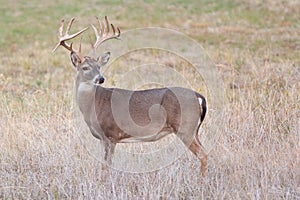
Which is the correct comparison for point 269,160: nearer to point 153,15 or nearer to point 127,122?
point 127,122

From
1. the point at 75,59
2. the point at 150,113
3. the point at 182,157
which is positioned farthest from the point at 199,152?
the point at 75,59

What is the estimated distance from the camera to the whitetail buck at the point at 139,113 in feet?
18.5

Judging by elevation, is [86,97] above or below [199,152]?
above

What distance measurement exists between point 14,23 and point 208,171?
55.6ft

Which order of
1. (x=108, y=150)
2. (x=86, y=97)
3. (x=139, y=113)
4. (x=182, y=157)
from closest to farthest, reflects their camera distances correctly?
1. (x=108, y=150)
2. (x=139, y=113)
3. (x=86, y=97)
4. (x=182, y=157)

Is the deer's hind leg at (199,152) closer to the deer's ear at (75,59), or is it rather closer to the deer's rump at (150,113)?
the deer's rump at (150,113)

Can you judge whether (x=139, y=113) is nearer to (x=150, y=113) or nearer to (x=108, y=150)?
(x=150, y=113)

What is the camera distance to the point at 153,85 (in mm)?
10281

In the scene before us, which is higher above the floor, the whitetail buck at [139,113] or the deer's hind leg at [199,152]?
the whitetail buck at [139,113]

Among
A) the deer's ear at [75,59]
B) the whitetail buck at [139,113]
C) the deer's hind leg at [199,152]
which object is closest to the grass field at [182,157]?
the deer's hind leg at [199,152]

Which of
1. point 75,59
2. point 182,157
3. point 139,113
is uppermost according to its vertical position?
point 75,59

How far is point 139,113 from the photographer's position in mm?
5770

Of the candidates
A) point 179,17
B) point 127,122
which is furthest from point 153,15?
point 127,122

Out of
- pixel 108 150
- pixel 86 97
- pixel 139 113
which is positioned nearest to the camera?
pixel 108 150
